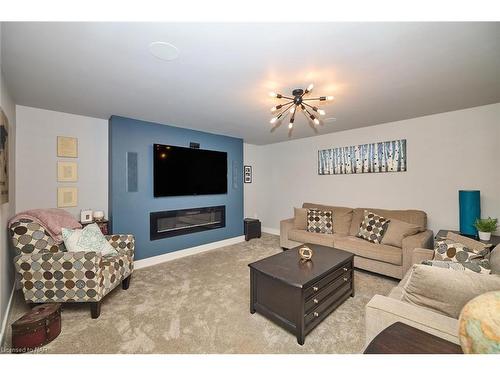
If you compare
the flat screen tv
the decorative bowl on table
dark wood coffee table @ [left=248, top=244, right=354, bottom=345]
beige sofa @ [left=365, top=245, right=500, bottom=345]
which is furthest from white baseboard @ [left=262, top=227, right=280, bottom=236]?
the decorative bowl on table

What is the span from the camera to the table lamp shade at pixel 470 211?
2.68 meters

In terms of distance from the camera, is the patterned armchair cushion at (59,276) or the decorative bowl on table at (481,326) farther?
the patterned armchair cushion at (59,276)

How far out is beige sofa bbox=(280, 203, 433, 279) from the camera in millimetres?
2705

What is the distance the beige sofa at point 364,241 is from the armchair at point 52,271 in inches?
116

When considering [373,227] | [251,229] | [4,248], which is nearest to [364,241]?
[373,227]

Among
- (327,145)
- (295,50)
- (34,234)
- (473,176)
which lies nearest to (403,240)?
(473,176)

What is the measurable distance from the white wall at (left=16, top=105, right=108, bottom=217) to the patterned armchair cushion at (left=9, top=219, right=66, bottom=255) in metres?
0.99

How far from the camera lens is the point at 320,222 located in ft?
12.6

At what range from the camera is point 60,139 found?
298 cm

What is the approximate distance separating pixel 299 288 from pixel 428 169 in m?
3.10

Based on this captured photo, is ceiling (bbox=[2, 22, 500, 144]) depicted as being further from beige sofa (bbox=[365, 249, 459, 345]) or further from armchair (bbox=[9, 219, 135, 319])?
beige sofa (bbox=[365, 249, 459, 345])

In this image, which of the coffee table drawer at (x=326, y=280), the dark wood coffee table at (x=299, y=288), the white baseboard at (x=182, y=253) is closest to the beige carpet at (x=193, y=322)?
the dark wood coffee table at (x=299, y=288)

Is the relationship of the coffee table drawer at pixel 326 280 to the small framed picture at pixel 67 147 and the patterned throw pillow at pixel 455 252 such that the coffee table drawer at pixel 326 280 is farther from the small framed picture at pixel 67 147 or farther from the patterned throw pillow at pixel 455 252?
the small framed picture at pixel 67 147
